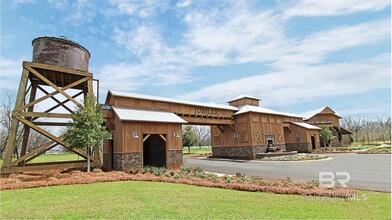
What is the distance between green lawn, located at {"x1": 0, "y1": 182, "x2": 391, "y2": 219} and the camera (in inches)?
250

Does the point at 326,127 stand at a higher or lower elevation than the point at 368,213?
higher

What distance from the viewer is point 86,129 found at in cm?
1448

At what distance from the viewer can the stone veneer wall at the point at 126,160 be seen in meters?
16.4

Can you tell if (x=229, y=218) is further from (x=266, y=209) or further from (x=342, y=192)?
(x=342, y=192)

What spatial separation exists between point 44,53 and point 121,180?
10045mm

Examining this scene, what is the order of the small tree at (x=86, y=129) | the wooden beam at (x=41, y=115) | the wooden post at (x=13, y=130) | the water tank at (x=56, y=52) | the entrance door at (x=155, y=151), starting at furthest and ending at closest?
the entrance door at (x=155, y=151) → the water tank at (x=56, y=52) → the small tree at (x=86, y=129) → the wooden beam at (x=41, y=115) → the wooden post at (x=13, y=130)

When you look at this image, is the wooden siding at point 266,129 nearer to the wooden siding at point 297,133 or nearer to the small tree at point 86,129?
the wooden siding at point 297,133

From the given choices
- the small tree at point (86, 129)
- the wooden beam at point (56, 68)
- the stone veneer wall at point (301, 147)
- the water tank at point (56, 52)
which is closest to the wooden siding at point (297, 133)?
the stone veneer wall at point (301, 147)

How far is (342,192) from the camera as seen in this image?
875cm

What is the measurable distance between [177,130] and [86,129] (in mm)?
7474

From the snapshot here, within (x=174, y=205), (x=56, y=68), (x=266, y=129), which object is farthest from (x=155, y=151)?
(x=266, y=129)

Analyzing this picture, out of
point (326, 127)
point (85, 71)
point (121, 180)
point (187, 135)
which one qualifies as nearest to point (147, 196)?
point (121, 180)

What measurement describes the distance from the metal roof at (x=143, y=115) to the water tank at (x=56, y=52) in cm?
453

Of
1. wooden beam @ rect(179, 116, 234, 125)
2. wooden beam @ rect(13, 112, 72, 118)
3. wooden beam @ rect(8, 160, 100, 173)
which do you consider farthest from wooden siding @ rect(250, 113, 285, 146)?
wooden beam @ rect(13, 112, 72, 118)
